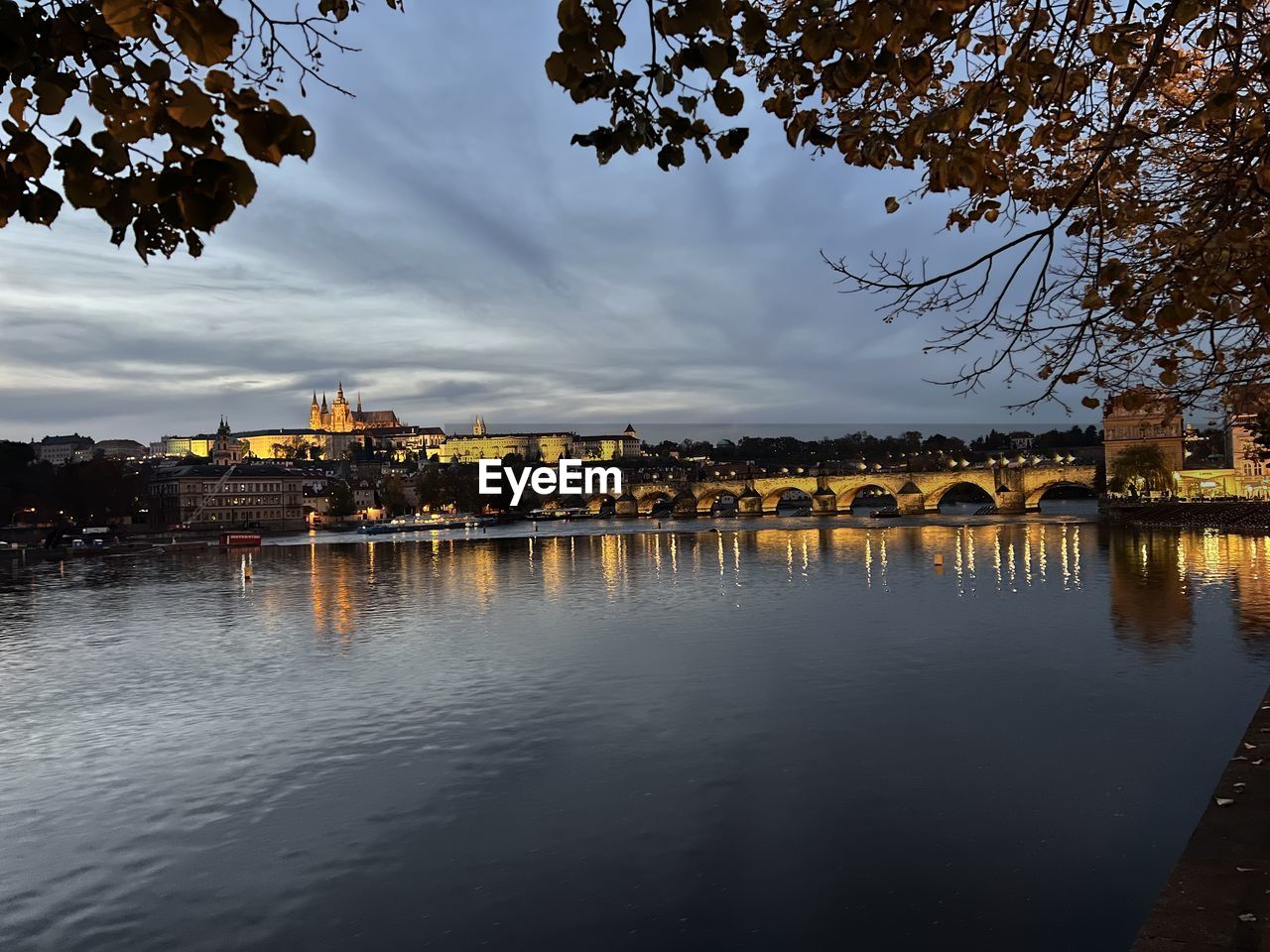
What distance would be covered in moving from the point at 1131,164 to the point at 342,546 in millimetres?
64962

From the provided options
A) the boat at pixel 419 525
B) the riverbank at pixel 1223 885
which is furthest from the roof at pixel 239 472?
the riverbank at pixel 1223 885

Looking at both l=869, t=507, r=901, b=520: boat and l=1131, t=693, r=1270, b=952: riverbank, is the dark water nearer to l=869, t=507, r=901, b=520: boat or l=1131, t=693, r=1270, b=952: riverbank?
l=1131, t=693, r=1270, b=952: riverbank

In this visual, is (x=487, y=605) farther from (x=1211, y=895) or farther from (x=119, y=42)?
(x=119, y=42)

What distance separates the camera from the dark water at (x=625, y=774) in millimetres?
7422

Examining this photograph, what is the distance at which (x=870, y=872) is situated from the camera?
786 centimetres

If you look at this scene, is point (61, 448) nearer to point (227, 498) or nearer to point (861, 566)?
point (227, 498)

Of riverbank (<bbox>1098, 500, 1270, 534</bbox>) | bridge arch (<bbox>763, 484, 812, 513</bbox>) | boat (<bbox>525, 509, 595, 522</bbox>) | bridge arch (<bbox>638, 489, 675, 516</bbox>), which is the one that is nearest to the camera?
riverbank (<bbox>1098, 500, 1270, 534</bbox>)

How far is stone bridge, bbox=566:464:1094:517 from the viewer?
80.4 meters

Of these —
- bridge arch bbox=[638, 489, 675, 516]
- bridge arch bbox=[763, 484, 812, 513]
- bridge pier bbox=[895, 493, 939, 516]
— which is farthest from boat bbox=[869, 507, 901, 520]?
bridge arch bbox=[638, 489, 675, 516]

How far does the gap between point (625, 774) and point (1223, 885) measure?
624cm

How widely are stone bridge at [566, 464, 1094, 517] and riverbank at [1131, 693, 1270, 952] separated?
254ft

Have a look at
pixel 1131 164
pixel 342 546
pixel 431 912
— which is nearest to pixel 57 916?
pixel 431 912

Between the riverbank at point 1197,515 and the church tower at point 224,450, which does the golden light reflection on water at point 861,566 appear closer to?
the riverbank at point 1197,515

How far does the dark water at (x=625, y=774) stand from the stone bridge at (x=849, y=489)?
2327 inches
